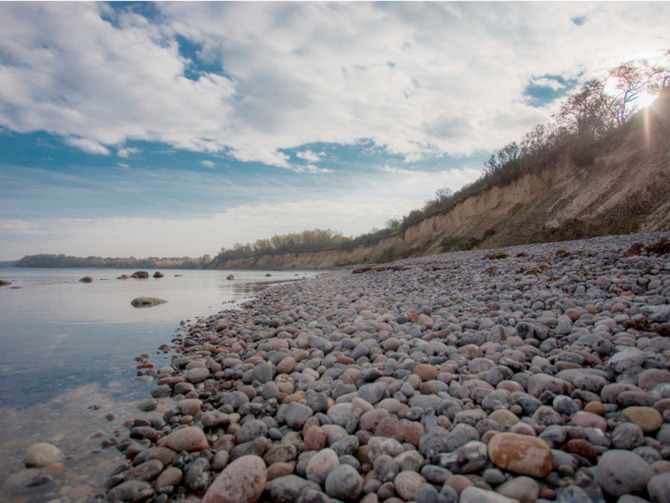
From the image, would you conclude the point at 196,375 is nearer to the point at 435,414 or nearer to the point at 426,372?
the point at 426,372

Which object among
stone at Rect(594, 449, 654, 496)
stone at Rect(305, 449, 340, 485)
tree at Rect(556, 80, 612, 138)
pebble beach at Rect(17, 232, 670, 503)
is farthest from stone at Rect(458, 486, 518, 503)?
tree at Rect(556, 80, 612, 138)

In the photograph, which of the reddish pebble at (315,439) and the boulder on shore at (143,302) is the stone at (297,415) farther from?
the boulder on shore at (143,302)

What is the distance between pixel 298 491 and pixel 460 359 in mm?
1847

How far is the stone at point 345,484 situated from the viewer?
165 cm

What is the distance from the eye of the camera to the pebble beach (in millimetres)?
1564

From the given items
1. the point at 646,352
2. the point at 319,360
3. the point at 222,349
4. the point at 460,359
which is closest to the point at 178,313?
the point at 222,349

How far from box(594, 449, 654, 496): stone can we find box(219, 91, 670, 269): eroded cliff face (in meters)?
15.2

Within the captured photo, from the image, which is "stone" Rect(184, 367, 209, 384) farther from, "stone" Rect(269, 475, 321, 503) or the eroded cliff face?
the eroded cliff face

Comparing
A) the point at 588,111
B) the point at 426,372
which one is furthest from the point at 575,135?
the point at 426,372

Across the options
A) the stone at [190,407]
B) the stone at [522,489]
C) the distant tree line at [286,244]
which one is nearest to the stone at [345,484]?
the stone at [522,489]

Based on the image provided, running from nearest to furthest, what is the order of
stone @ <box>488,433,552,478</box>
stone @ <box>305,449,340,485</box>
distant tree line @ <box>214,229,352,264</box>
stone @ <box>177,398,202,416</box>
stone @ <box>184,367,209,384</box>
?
1. stone @ <box>488,433,552,478</box>
2. stone @ <box>305,449,340,485</box>
3. stone @ <box>177,398,202,416</box>
4. stone @ <box>184,367,209,384</box>
5. distant tree line @ <box>214,229,352,264</box>

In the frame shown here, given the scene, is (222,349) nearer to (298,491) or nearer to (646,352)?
(298,491)

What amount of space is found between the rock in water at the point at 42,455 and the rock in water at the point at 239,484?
1.40 m

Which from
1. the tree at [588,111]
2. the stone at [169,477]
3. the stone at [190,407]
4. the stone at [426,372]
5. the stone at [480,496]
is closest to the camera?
the stone at [480,496]
